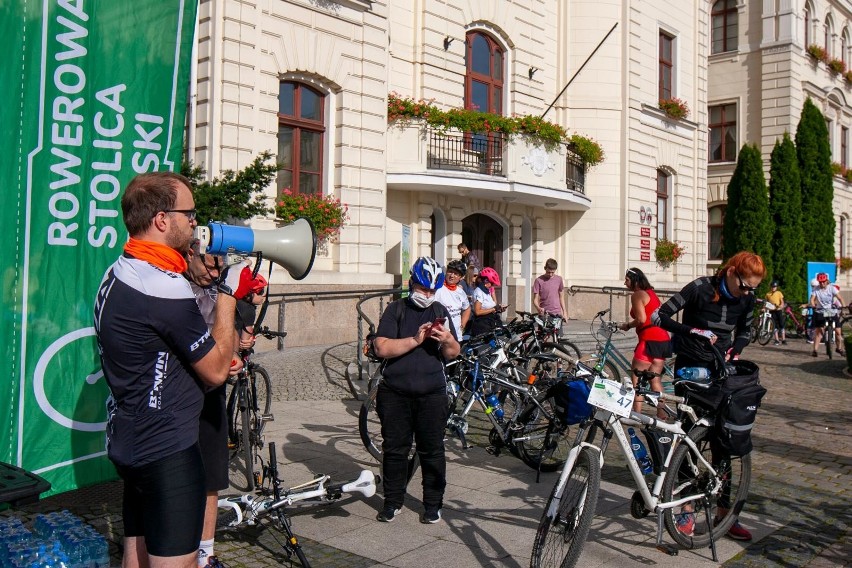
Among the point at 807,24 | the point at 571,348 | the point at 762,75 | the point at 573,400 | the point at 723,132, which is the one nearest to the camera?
the point at 573,400

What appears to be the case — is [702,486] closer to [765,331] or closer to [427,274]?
[427,274]

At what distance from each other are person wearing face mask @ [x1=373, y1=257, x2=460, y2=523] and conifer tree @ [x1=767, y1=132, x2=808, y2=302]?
24665 mm

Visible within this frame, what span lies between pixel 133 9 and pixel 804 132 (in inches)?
1163

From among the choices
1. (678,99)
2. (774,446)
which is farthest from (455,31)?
(774,446)

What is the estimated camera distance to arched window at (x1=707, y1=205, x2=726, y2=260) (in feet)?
107

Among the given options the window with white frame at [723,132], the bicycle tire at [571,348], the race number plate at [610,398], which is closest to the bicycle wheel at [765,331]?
the bicycle tire at [571,348]

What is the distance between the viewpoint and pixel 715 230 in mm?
33094

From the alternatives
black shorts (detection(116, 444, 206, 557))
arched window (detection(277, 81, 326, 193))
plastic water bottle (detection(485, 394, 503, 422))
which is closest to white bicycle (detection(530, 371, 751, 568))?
plastic water bottle (detection(485, 394, 503, 422))

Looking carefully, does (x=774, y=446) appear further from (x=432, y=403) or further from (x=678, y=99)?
(x=678, y=99)

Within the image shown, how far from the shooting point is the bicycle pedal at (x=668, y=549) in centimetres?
490

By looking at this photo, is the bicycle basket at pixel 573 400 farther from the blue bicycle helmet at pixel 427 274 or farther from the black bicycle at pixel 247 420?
the black bicycle at pixel 247 420

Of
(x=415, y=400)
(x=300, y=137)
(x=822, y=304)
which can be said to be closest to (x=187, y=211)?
(x=415, y=400)

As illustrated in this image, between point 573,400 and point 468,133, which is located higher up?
point 468,133

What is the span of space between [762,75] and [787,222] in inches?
308
